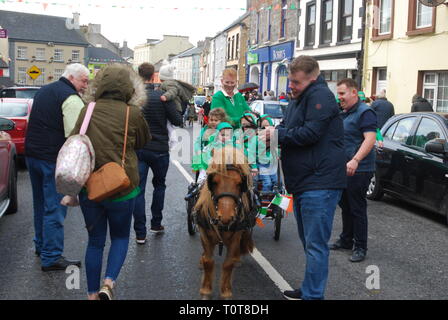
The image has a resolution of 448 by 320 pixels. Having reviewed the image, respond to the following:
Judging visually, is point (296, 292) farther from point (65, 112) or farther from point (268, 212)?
point (65, 112)

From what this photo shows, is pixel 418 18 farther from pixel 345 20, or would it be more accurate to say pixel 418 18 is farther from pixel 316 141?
pixel 316 141

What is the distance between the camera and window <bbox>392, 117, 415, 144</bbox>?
8914mm

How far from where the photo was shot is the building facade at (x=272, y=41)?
31.9 meters

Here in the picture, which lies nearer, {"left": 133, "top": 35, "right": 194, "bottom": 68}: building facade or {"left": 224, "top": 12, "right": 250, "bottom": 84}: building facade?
{"left": 224, "top": 12, "right": 250, "bottom": 84}: building facade

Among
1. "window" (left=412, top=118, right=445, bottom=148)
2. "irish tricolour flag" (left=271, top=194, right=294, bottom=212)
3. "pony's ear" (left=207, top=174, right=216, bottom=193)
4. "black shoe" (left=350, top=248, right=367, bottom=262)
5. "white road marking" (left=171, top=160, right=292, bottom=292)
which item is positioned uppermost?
"window" (left=412, top=118, right=445, bottom=148)

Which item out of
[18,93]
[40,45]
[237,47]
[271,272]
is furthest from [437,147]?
[40,45]

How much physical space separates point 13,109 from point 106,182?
9.63m

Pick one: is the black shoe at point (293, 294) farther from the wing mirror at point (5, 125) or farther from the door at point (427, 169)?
the wing mirror at point (5, 125)

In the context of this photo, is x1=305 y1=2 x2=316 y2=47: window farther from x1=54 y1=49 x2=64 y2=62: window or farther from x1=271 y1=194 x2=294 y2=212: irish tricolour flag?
x1=54 y1=49 x2=64 y2=62: window

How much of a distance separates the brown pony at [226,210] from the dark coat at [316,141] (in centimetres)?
42

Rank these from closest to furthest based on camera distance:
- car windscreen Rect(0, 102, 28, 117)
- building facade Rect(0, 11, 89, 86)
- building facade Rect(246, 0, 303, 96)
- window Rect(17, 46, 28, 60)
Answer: car windscreen Rect(0, 102, 28, 117)
building facade Rect(246, 0, 303, 96)
building facade Rect(0, 11, 89, 86)
window Rect(17, 46, 28, 60)

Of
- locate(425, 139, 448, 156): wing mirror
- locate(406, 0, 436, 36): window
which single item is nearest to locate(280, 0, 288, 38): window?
locate(406, 0, 436, 36): window

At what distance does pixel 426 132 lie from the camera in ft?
27.8

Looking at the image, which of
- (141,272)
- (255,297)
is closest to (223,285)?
(255,297)
